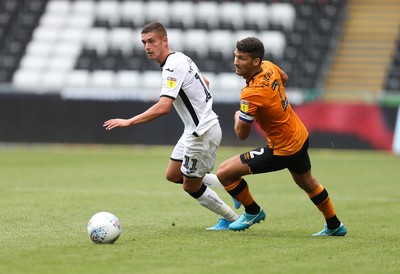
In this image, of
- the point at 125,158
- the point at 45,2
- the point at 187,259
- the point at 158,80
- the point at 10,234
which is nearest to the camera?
the point at 187,259

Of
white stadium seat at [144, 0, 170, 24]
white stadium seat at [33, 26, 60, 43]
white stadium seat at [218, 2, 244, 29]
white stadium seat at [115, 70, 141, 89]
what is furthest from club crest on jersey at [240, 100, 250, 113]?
white stadium seat at [33, 26, 60, 43]

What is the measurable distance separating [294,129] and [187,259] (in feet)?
7.17

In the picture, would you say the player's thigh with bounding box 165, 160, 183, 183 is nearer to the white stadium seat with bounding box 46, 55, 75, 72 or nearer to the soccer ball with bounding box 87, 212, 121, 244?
the soccer ball with bounding box 87, 212, 121, 244

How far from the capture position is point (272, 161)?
29.5 ft

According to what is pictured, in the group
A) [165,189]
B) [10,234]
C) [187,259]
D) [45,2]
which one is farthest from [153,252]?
[45,2]

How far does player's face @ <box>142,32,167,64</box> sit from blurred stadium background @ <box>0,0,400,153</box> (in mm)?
15076

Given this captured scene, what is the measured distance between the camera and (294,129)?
8992 millimetres

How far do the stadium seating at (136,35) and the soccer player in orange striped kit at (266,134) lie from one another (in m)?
18.5

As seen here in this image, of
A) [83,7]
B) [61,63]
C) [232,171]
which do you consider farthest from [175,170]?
[83,7]

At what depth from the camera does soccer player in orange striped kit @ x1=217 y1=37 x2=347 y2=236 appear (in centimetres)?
867

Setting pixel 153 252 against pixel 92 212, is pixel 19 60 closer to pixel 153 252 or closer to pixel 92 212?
pixel 92 212

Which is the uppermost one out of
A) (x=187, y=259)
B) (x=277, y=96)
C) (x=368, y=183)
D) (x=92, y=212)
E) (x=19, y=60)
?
(x=277, y=96)

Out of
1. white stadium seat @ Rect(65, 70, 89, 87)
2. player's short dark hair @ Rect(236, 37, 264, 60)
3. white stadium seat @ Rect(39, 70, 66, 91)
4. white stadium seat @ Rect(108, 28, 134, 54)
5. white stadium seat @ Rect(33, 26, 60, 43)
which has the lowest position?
white stadium seat @ Rect(39, 70, 66, 91)

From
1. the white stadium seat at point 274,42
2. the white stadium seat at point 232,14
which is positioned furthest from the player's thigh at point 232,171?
the white stadium seat at point 232,14
